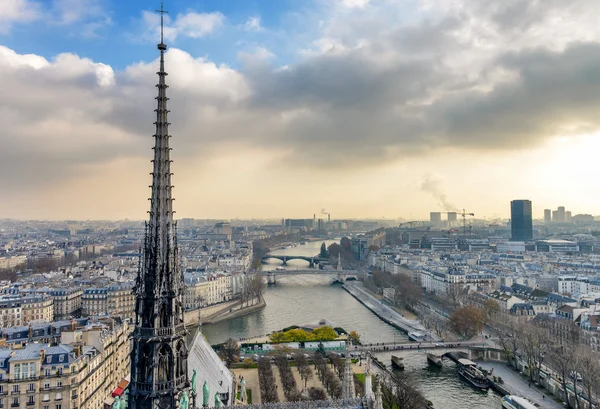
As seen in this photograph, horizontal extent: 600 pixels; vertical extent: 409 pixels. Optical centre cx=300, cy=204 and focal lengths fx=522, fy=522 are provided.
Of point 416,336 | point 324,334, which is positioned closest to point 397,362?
point 324,334

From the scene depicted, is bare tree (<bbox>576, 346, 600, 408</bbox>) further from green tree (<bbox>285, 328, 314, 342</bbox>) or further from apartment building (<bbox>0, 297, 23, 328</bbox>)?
apartment building (<bbox>0, 297, 23, 328</bbox>)

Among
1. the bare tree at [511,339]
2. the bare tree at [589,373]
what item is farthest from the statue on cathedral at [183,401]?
the bare tree at [511,339]

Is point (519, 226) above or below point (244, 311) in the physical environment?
above

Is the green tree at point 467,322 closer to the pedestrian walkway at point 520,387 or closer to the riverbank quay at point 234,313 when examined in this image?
the pedestrian walkway at point 520,387

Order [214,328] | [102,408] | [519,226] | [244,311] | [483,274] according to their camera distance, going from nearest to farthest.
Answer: [102,408] → [214,328] → [244,311] → [483,274] → [519,226]

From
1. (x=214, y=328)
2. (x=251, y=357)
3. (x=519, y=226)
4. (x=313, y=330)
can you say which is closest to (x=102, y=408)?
(x=251, y=357)

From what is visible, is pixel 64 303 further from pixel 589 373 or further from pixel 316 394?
pixel 589 373

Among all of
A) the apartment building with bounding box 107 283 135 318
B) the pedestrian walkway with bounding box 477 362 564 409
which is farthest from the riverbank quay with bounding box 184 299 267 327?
the pedestrian walkway with bounding box 477 362 564 409

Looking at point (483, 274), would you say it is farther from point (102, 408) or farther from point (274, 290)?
point (102, 408)
